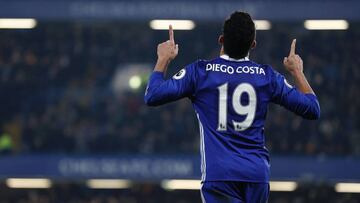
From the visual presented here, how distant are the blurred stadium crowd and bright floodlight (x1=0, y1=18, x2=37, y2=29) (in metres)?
0.26

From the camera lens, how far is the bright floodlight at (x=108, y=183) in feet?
68.4

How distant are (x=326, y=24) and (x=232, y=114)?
16502 millimetres

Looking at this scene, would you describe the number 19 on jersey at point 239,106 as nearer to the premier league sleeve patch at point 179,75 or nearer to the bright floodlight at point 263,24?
the premier league sleeve patch at point 179,75

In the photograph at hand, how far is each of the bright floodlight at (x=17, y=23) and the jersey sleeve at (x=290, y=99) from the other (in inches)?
663

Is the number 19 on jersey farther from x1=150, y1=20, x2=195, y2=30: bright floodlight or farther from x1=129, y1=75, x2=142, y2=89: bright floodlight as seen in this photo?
x1=129, y1=75, x2=142, y2=89: bright floodlight

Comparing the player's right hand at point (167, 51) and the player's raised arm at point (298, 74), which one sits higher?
the player's right hand at point (167, 51)

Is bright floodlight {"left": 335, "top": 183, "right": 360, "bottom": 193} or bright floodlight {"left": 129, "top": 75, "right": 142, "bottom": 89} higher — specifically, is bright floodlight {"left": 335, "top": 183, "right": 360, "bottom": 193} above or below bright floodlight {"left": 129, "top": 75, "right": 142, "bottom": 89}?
below

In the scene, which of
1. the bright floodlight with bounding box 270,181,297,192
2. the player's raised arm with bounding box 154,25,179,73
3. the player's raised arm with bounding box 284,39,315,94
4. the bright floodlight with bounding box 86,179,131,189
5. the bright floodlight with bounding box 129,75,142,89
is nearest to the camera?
the player's raised arm with bounding box 154,25,179,73

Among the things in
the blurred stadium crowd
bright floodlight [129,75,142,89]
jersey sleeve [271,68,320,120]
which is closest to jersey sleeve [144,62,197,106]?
jersey sleeve [271,68,320,120]

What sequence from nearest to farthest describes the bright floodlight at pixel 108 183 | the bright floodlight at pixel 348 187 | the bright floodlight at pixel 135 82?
the bright floodlight at pixel 348 187
the bright floodlight at pixel 108 183
the bright floodlight at pixel 135 82

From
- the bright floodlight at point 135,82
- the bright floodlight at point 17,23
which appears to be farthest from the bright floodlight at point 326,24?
the bright floodlight at point 17,23

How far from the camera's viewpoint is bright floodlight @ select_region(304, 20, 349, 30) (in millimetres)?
20578

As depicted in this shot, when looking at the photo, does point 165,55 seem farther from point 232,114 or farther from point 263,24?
point 263,24

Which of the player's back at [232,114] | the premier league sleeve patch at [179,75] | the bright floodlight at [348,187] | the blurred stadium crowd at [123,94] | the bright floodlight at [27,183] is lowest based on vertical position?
the bright floodlight at [348,187]
